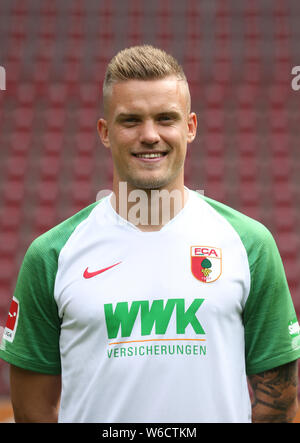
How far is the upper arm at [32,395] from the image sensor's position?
169 cm

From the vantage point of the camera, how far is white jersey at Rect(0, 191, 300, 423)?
4.93 ft

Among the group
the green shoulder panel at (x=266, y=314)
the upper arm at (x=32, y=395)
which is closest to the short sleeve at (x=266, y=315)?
the green shoulder panel at (x=266, y=314)

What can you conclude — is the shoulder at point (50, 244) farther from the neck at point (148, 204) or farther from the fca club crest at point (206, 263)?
the fca club crest at point (206, 263)

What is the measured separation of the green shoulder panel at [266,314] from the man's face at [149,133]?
0.31 m

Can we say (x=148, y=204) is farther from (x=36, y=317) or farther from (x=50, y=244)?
(x=36, y=317)

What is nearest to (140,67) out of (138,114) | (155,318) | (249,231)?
(138,114)

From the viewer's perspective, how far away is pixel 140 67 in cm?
160

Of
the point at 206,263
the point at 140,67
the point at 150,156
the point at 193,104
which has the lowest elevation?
the point at 206,263

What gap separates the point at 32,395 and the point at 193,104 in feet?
18.3

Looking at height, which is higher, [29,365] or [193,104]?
[193,104]

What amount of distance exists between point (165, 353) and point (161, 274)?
0.68 feet

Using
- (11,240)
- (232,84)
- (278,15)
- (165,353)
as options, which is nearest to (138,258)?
(165,353)

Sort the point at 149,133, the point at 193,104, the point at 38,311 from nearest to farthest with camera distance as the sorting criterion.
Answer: the point at 149,133 → the point at 38,311 → the point at 193,104
